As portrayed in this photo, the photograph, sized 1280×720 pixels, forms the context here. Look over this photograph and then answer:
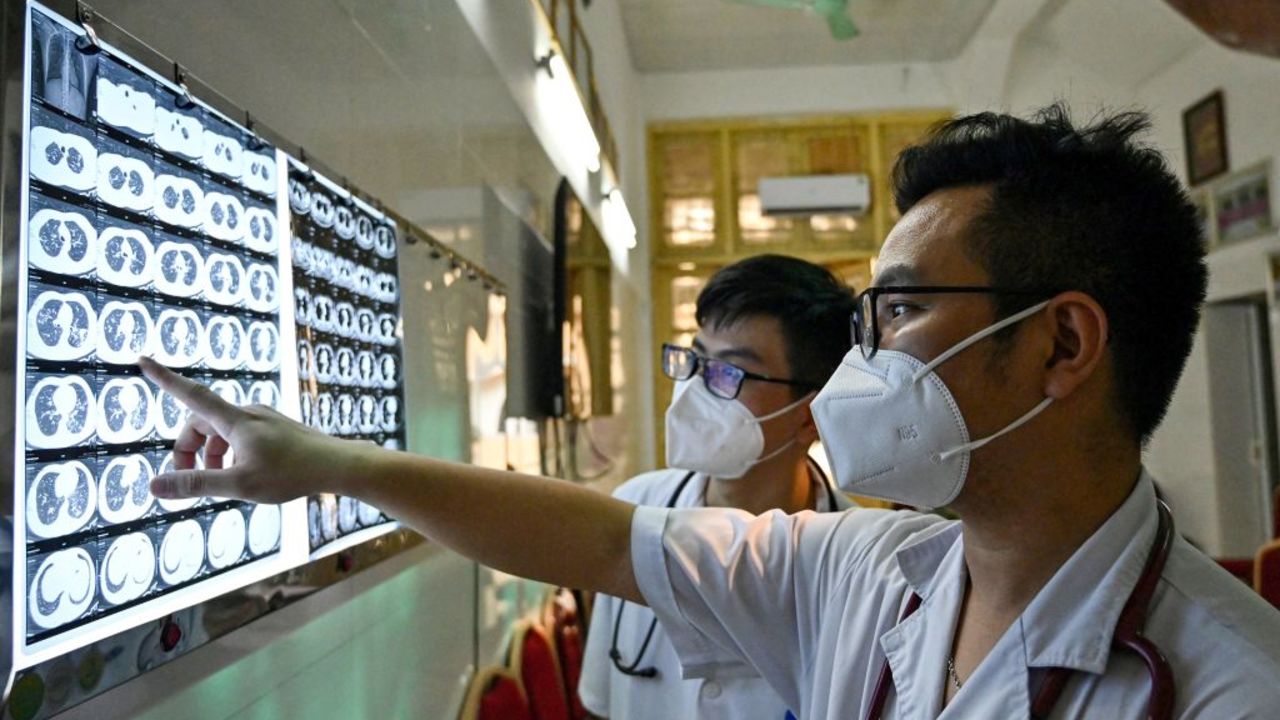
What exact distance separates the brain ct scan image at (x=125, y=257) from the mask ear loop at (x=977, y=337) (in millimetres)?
810

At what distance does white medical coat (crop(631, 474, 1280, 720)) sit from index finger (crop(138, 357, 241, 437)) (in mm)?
536

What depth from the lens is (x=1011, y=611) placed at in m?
1.02

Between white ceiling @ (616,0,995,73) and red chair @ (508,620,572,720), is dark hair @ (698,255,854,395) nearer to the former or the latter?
red chair @ (508,620,572,720)

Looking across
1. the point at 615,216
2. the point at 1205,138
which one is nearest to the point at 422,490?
the point at 615,216

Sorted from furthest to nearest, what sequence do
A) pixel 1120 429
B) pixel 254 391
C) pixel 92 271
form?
1. pixel 254 391
2. pixel 1120 429
3. pixel 92 271

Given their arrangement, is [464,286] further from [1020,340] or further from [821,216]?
[821,216]

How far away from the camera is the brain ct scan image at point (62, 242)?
0.77m

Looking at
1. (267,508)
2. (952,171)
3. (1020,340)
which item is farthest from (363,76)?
(1020,340)

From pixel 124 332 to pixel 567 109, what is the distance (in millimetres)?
2942

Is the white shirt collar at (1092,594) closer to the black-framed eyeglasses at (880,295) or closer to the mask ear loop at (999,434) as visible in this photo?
the mask ear loop at (999,434)

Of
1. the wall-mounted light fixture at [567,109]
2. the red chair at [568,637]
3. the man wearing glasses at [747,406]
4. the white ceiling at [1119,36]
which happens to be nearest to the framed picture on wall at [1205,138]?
the white ceiling at [1119,36]

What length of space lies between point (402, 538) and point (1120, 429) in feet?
3.99

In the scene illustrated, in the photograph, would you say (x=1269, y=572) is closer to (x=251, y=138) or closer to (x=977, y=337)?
(x=977, y=337)

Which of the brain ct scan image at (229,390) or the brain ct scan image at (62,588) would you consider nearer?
the brain ct scan image at (62,588)
